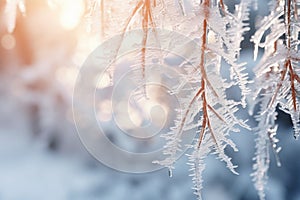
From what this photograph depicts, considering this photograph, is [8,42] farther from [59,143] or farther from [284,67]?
[284,67]

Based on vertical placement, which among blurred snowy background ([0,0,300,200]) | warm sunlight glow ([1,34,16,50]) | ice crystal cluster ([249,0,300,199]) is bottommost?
blurred snowy background ([0,0,300,200])

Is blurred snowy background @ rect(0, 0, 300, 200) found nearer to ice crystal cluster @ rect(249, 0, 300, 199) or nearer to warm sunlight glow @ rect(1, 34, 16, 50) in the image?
warm sunlight glow @ rect(1, 34, 16, 50)

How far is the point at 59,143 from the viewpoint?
5.20 m

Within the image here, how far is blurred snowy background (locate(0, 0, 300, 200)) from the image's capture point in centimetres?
442

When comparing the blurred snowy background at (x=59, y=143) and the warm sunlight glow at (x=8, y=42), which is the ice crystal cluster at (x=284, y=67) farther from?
the warm sunlight glow at (x=8, y=42)

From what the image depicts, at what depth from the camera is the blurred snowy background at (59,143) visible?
4.42m

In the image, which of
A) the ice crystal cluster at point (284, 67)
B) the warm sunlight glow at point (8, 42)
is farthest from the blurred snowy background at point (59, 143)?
the ice crystal cluster at point (284, 67)

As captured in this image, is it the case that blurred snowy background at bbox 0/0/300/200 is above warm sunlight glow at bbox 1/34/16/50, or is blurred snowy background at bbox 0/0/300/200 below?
below

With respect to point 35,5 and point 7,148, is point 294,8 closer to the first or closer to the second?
point 35,5

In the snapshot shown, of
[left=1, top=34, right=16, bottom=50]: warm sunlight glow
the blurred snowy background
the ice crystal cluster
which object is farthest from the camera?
[left=1, top=34, right=16, bottom=50]: warm sunlight glow

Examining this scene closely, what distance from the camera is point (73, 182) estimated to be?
4.77 metres

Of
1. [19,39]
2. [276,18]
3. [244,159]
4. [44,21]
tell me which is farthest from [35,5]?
[276,18]

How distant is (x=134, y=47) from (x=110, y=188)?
388 cm

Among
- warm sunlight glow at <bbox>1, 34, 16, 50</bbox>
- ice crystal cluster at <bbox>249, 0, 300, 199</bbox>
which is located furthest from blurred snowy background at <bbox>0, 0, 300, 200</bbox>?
ice crystal cluster at <bbox>249, 0, 300, 199</bbox>
